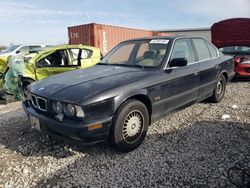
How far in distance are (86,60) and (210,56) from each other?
3.42 meters

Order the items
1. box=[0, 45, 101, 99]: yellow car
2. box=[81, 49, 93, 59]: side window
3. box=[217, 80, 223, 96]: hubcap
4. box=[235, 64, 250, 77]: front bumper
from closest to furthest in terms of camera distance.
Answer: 1. box=[217, 80, 223, 96]: hubcap
2. box=[0, 45, 101, 99]: yellow car
3. box=[81, 49, 93, 59]: side window
4. box=[235, 64, 250, 77]: front bumper

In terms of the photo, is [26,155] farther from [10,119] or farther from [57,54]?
[57,54]

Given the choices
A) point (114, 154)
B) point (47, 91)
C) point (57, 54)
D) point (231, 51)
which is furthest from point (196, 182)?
point (231, 51)

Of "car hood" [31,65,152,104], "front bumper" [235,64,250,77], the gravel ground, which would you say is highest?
"car hood" [31,65,152,104]

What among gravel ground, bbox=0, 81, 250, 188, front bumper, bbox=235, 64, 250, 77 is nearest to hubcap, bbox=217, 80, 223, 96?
gravel ground, bbox=0, 81, 250, 188

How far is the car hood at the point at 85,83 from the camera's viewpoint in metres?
3.06

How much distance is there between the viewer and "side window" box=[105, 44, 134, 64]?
451cm

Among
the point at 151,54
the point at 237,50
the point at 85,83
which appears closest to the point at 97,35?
the point at 237,50

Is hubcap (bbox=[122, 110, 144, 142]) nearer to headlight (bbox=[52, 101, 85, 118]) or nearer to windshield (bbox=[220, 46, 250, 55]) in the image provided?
headlight (bbox=[52, 101, 85, 118])

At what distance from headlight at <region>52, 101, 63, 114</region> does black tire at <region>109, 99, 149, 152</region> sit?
70cm

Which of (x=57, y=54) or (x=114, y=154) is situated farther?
(x=57, y=54)

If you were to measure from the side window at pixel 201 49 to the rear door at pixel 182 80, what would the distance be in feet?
0.75

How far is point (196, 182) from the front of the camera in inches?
110

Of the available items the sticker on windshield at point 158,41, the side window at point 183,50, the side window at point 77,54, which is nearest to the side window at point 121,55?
the sticker on windshield at point 158,41
